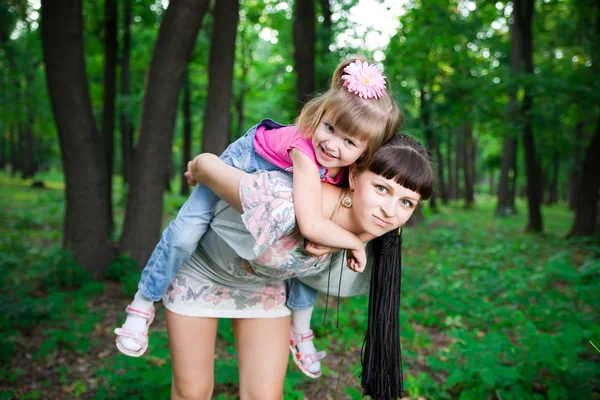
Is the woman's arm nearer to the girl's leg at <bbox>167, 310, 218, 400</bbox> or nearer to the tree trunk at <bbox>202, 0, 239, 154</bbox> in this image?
the girl's leg at <bbox>167, 310, 218, 400</bbox>

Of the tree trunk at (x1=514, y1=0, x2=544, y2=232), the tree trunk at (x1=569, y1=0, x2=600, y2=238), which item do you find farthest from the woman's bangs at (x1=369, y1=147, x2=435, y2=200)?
the tree trunk at (x1=514, y1=0, x2=544, y2=232)

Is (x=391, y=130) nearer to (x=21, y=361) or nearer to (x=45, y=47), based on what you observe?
(x=21, y=361)

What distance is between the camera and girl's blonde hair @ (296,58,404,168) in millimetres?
1704

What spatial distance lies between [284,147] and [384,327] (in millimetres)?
931

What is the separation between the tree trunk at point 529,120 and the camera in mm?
11174

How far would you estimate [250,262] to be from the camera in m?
1.88

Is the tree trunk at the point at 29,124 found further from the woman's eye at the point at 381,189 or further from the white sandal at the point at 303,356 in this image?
the woman's eye at the point at 381,189

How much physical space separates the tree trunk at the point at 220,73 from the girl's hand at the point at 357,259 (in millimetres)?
4303

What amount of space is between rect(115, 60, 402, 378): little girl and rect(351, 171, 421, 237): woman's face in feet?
0.29

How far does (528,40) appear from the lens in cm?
1167

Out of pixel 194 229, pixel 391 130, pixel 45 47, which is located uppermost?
pixel 45 47

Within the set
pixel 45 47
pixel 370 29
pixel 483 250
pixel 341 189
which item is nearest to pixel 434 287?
pixel 483 250

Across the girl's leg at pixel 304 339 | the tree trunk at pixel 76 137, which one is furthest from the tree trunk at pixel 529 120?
the girl's leg at pixel 304 339

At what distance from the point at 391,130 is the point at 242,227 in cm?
74
